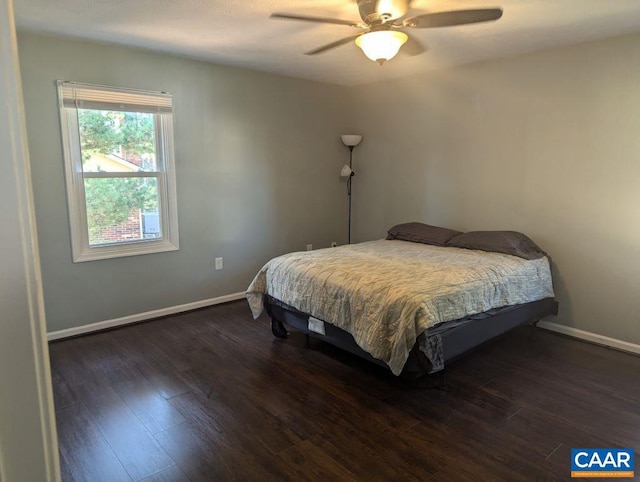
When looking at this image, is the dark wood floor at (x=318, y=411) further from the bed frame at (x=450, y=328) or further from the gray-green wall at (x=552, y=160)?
the gray-green wall at (x=552, y=160)

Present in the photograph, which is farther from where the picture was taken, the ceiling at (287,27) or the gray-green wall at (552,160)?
the gray-green wall at (552,160)

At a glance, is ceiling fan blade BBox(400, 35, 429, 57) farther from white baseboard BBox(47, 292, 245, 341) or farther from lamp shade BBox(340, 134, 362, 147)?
white baseboard BBox(47, 292, 245, 341)

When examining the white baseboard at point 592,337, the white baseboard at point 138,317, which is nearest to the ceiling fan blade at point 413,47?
the white baseboard at point 592,337

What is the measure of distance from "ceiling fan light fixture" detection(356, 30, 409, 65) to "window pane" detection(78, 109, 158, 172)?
208 centimetres

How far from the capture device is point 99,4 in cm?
253

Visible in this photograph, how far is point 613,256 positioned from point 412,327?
200 centimetres

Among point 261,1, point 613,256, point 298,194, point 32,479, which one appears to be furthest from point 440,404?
point 298,194

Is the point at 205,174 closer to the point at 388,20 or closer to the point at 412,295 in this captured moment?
the point at 388,20

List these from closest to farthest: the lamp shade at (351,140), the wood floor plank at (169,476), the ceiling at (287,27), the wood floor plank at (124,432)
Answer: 1. the wood floor plank at (169,476)
2. the wood floor plank at (124,432)
3. the ceiling at (287,27)
4. the lamp shade at (351,140)

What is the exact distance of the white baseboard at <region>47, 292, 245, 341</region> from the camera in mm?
3357

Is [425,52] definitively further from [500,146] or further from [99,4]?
[99,4]

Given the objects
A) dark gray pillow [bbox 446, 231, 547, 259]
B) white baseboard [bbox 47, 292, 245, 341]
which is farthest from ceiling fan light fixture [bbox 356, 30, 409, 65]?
white baseboard [bbox 47, 292, 245, 341]

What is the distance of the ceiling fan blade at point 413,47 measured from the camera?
320 cm

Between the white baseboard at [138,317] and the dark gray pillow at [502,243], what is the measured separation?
233 centimetres
